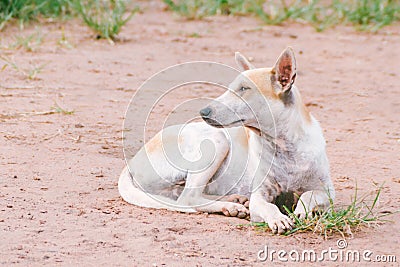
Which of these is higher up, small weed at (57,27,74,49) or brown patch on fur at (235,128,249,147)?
brown patch on fur at (235,128,249,147)

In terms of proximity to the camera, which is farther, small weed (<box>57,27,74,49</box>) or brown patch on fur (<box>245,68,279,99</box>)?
small weed (<box>57,27,74,49</box>)

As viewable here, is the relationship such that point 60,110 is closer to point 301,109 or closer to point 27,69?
point 27,69

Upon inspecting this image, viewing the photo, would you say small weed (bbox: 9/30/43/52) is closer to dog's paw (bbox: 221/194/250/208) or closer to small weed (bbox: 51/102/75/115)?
small weed (bbox: 51/102/75/115)

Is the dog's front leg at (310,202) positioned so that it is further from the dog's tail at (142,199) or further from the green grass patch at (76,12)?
the green grass patch at (76,12)

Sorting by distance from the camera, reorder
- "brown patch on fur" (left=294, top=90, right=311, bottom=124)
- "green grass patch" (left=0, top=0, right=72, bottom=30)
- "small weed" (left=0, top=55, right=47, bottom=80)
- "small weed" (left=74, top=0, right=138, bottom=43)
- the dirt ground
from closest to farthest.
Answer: the dirt ground
"brown patch on fur" (left=294, top=90, right=311, bottom=124)
"small weed" (left=0, top=55, right=47, bottom=80)
"small weed" (left=74, top=0, right=138, bottom=43)
"green grass patch" (left=0, top=0, right=72, bottom=30)

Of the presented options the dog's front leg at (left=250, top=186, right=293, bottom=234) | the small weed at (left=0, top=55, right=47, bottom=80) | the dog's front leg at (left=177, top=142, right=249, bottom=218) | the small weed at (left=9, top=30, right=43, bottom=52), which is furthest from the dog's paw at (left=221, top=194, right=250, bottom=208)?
the small weed at (left=9, top=30, right=43, bottom=52)

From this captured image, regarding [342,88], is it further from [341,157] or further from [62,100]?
[62,100]

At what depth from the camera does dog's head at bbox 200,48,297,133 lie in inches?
181

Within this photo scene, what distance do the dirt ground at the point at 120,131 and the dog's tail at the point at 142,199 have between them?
0.08m

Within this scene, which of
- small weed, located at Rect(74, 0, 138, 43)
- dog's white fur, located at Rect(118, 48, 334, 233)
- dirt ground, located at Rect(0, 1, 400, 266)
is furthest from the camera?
small weed, located at Rect(74, 0, 138, 43)

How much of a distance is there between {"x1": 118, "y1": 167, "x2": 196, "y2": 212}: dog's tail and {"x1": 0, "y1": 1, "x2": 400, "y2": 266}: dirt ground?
0.08 m

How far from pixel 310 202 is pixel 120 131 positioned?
2.40m

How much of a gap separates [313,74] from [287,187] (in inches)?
158

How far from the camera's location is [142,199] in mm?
4957
